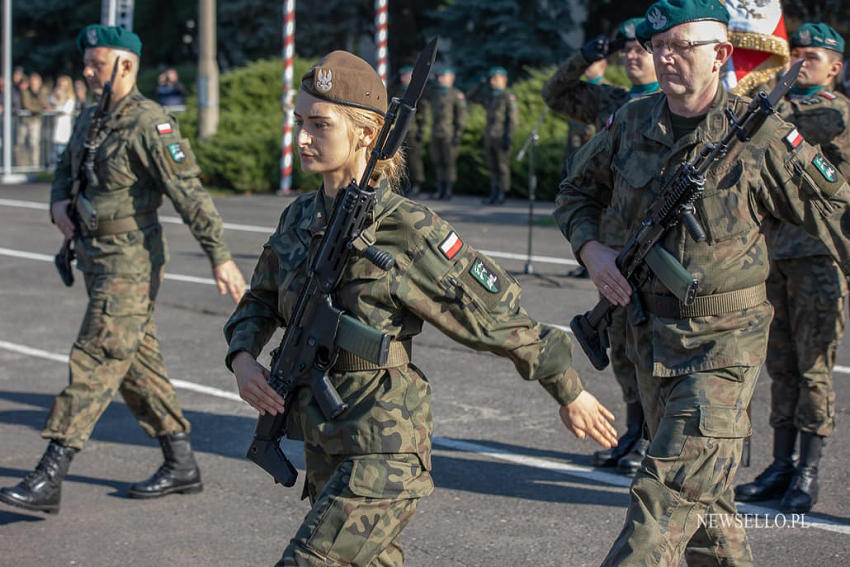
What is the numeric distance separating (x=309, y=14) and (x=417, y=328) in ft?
112

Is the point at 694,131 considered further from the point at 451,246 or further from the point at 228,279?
the point at 228,279

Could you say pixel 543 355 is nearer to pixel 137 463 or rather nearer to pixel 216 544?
pixel 216 544

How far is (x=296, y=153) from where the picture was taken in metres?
20.8

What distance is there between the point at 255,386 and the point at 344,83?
90 centimetres

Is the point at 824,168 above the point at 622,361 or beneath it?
above

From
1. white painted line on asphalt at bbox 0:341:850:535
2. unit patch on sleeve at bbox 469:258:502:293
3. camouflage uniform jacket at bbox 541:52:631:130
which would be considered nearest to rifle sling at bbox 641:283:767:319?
unit patch on sleeve at bbox 469:258:502:293

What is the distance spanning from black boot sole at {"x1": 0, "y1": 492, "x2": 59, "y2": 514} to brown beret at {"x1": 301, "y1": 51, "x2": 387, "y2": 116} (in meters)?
2.85

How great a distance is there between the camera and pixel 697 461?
3.83m

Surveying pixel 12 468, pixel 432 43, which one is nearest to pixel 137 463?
pixel 12 468

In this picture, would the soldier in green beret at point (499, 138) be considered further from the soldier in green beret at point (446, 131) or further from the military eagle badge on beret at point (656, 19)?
the military eagle badge on beret at point (656, 19)

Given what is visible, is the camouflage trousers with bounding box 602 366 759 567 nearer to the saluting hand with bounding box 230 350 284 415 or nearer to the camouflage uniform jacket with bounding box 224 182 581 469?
the camouflage uniform jacket with bounding box 224 182 581 469

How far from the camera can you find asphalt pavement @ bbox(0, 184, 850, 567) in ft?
17.1

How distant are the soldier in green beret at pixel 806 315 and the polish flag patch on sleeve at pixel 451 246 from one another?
2.56 metres

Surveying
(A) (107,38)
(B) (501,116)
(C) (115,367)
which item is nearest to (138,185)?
(A) (107,38)
